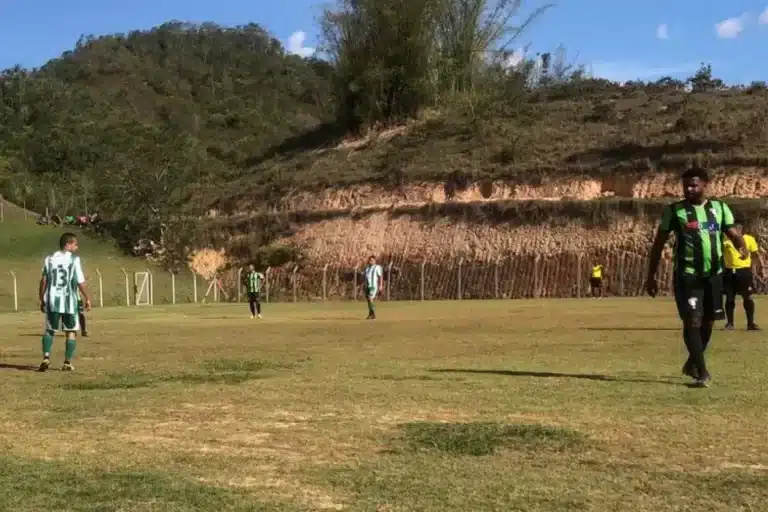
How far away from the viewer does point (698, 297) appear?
9.53 m

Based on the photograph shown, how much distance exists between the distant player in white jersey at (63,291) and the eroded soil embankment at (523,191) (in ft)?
145

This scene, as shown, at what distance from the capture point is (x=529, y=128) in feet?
214

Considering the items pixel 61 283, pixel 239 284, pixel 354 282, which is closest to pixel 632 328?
pixel 61 283

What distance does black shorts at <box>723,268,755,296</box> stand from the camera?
16.5 metres

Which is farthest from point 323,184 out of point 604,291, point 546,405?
point 546,405

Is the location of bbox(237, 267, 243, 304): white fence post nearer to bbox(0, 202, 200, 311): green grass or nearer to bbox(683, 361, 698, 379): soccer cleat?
bbox(0, 202, 200, 311): green grass

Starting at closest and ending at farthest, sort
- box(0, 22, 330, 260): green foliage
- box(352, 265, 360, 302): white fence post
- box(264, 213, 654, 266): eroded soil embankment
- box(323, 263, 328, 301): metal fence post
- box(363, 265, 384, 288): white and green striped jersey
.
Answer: box(363, 265, 384, 288): white and green striped jersey, box(264, 213, 654, 266): eroded soil embankment, box(352, 265, 360, 302): white fence post, box(323, 263, 328, 301): metal fence post, box(0, 22, 330, 260): green foliage

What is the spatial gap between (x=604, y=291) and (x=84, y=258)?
33.6 m

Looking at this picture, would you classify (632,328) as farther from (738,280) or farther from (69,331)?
(69,331)

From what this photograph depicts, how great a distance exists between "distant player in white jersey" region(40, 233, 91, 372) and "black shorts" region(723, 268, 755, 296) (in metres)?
11.1

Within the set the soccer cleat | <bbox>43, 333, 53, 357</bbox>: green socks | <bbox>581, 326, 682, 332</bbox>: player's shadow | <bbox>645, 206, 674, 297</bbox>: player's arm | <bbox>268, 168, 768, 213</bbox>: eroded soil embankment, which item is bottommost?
<bbox>581, 326, 682, 332</bbox>: player's shadow

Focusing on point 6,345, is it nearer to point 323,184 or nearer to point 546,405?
point 546,405

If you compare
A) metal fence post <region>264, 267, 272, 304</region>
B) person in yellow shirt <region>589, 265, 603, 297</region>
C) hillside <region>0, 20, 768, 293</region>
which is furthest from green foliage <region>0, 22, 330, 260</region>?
person in yellow shirt <region>589, 265, 603, 297</region>

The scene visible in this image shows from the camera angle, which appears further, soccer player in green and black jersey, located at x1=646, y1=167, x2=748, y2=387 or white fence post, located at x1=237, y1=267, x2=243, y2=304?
white fence post, located at x1=237, y1=267, x2=243, y2=304
